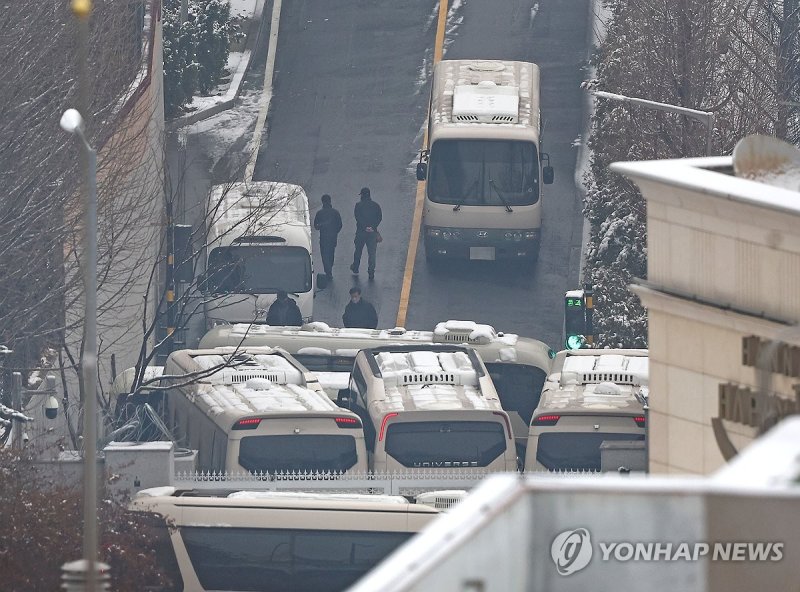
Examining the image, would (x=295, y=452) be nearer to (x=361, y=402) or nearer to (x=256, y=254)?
(x=361, y=402)

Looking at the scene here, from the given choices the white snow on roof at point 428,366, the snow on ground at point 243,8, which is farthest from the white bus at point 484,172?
the snow on ground at point 243,8

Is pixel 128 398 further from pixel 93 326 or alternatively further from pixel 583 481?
pixel 583 481

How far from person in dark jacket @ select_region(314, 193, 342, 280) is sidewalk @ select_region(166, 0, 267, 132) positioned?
779cm

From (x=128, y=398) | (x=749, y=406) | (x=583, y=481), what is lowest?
(x=128, y=398)

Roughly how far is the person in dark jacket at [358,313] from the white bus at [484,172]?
4.84 m

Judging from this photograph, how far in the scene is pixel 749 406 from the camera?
601 inches

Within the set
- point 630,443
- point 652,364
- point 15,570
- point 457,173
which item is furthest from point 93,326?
point 457,173

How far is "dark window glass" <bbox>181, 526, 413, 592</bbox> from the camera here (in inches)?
773

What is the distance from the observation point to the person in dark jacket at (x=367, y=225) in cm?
3869

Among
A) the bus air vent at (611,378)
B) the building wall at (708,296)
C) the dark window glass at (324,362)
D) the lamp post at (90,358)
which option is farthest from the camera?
the dark window glass at (324,362)

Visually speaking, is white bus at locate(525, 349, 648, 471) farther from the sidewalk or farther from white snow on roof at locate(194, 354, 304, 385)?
the sidewalk

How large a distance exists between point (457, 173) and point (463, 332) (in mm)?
9735

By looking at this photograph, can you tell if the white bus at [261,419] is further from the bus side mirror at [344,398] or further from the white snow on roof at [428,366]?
the white snow on roof at [428,366]

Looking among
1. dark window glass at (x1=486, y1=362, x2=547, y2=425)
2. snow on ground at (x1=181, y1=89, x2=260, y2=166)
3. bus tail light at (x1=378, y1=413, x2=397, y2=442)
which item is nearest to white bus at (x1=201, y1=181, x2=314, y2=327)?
dark window glass at (x1=486, y1=362, x2=547, y2=425)
